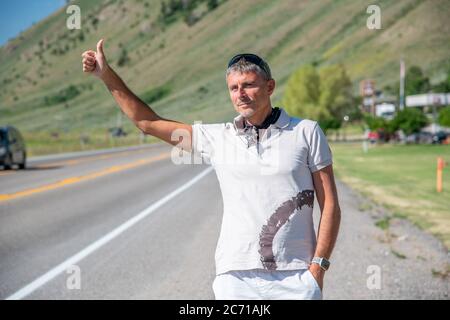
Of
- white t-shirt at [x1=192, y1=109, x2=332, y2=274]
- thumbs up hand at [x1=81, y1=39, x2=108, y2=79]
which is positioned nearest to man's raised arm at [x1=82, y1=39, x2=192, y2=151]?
thumbs up hand at [x1=81, y1=39, x2=108, y2=79]

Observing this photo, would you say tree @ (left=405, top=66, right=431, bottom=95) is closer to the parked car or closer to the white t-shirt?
the parked car

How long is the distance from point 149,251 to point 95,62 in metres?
7.55

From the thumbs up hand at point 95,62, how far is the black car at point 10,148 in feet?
92.2

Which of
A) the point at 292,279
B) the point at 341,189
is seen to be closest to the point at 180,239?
the point at 292,279

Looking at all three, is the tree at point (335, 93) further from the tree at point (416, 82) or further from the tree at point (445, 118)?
the tree at point (416, 82)

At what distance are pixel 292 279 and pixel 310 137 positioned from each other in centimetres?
63

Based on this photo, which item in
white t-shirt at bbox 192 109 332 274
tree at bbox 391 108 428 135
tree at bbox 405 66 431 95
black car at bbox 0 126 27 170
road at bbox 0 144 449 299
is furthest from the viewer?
tree at bbox 405 66 431 95

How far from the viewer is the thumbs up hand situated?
10.1ft

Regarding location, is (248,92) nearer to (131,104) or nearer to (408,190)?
(131,104)

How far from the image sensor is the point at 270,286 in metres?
3.07

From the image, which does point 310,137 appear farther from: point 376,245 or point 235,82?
point 376,245

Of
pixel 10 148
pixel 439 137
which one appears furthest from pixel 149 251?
pixel 439 137

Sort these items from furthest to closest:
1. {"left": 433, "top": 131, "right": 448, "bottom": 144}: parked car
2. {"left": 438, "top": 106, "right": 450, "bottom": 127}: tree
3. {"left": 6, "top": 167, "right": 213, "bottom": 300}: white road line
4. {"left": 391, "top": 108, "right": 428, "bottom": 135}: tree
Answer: {"left": 391, "top": 108, "right": 428, "bottom": 135}: tree → {"left": 433, "top": 131, "right": 448, "bottom": 144}: parked car → {"left": 438, "top": 106, "right": 450, "bottom": 127}: tree → {"left": 6, "top": 167, "right": 213, "bottom": 300}: white road line

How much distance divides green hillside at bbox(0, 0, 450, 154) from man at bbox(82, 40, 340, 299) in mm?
76311
